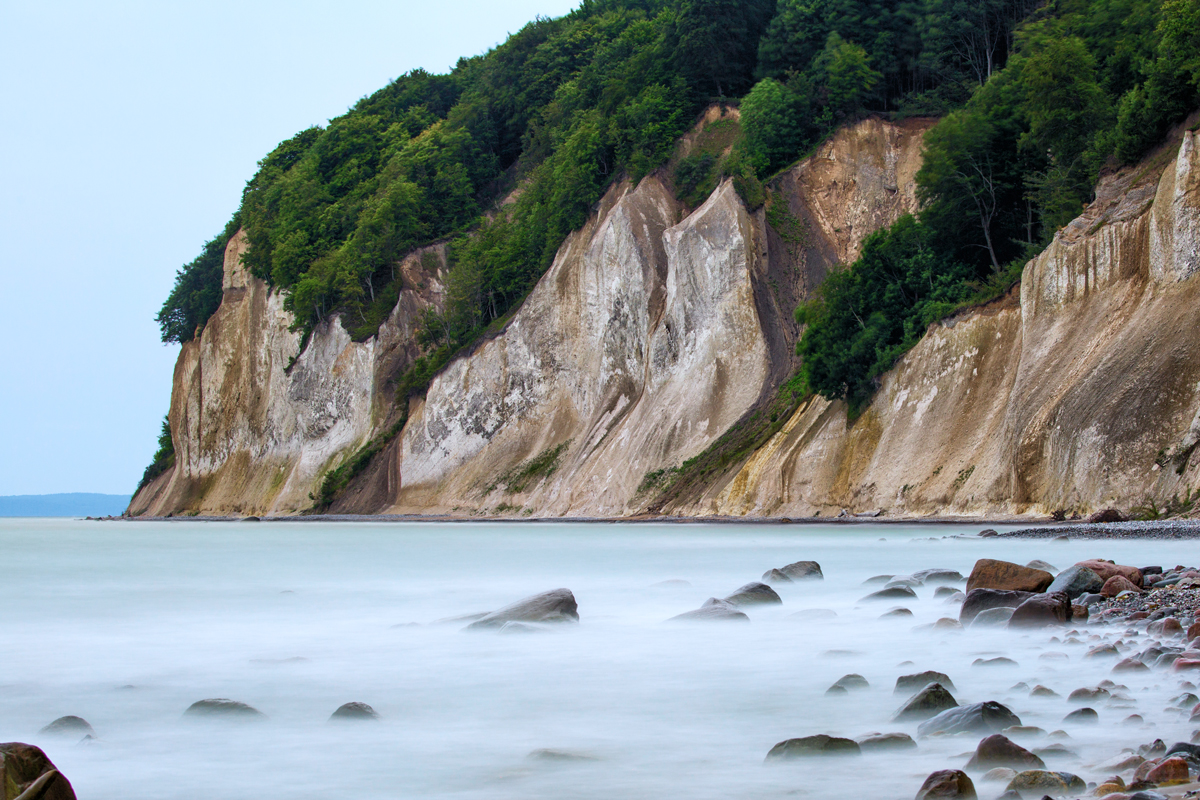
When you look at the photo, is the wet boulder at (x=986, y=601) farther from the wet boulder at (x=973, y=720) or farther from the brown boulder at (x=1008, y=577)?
the wet boulder at (x=973, y=720)

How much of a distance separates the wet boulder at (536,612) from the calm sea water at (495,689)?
26 cm

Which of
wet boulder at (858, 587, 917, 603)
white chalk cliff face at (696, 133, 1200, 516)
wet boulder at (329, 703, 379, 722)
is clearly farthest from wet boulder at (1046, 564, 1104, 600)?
white chalk cliff face at (696, 133, 1200, 516)

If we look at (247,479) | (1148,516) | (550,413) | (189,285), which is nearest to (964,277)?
(1148,516)

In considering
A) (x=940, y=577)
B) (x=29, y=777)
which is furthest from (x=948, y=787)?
(x=940, y=577)

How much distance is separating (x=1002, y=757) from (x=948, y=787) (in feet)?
1.89

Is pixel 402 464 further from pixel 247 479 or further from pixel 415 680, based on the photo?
pixel 415 680

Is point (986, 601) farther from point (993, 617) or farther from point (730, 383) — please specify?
point (730, 383)

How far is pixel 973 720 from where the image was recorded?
4965 millimetres

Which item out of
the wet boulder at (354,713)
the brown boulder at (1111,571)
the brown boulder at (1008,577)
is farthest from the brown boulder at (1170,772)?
the brown boulder at (1111,571)

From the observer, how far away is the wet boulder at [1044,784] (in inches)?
152

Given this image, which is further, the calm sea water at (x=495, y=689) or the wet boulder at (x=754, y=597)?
the wet boulder at (x=754, y=597)

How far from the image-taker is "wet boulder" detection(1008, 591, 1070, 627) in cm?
834

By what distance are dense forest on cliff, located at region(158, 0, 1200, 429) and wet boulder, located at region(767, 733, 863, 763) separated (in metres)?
30.3

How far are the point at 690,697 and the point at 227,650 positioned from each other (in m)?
4.68
